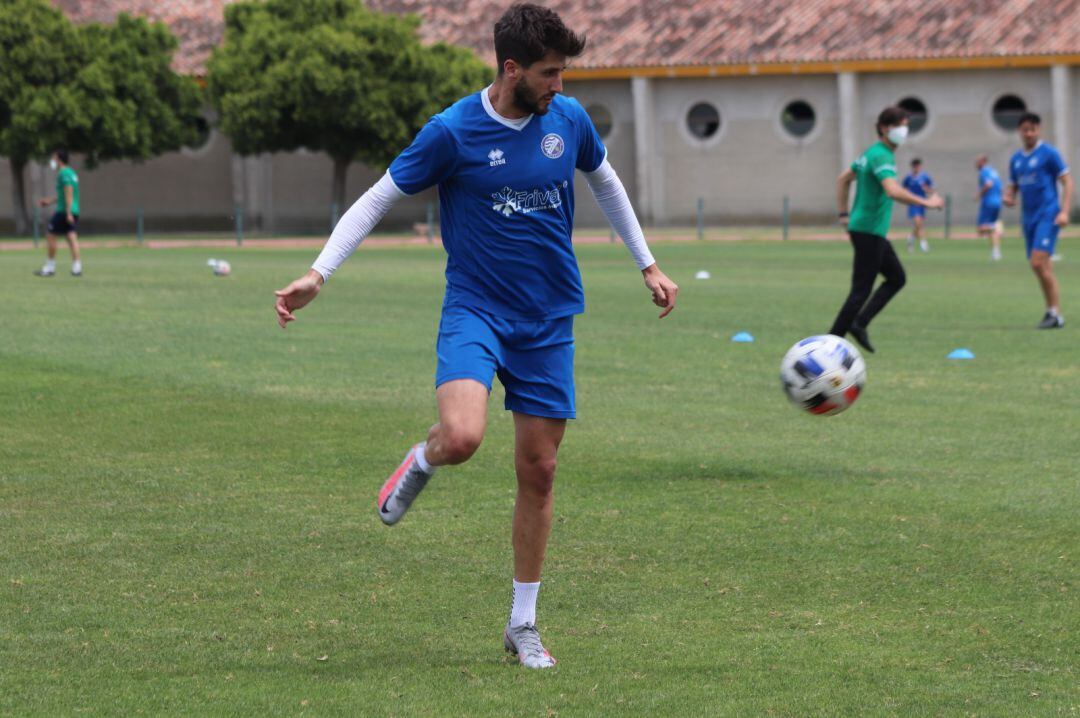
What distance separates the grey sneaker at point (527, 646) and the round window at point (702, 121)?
4743cm

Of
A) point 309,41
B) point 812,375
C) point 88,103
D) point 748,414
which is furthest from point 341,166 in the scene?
point 812,375

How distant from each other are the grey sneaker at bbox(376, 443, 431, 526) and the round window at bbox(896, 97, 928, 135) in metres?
45.8

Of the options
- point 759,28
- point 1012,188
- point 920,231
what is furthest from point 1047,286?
→ point 759,28

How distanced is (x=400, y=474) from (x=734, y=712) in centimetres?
150

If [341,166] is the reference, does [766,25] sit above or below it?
above

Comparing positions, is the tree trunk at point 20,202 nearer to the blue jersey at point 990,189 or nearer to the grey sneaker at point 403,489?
the blue jersey at point 990,189

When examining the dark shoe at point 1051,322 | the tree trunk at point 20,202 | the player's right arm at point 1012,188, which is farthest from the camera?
the tree trunk at point 20,202

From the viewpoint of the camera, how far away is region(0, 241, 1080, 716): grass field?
4801mm

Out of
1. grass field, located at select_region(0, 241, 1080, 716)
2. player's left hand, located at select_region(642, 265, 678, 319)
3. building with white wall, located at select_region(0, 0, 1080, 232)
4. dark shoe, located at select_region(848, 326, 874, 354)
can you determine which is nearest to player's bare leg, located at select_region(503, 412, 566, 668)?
grass field, located at select_region(0, 241, 1080, 716)

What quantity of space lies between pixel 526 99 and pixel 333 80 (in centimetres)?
3979

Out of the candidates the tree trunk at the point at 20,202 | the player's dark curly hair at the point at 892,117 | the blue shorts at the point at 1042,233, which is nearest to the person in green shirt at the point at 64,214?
the blue shorts at the point at 1042,233

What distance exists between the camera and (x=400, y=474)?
5.44m

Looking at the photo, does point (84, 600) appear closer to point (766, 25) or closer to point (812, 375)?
point (812, 375)

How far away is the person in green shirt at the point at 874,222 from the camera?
13.1 m
